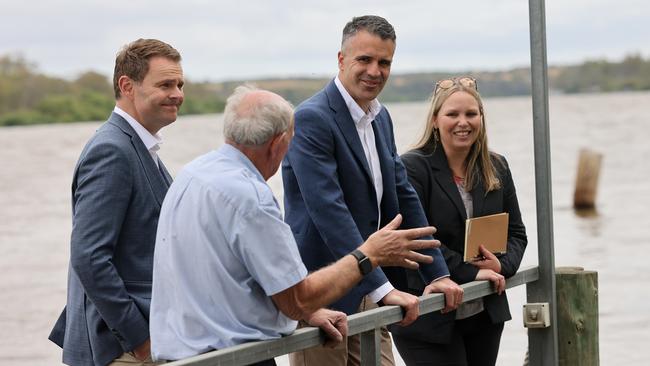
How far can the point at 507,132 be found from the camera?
66875mm

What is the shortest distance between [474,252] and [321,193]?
598 mm

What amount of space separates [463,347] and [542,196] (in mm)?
616

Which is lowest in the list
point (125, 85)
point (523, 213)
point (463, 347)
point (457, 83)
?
point (523, 213)

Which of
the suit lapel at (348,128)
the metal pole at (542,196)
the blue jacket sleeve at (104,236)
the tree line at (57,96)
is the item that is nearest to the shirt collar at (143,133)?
the blue jacket sleeve at (104,236)

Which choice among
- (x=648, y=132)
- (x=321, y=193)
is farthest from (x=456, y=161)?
(x=648, y=132)

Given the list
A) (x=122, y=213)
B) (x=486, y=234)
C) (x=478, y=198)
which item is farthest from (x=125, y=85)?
(x=478, y=198)

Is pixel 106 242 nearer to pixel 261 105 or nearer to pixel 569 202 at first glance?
pixel 261 105

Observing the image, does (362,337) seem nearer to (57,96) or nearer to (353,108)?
(353,108)

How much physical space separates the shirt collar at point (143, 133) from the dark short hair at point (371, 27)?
0.79 metres

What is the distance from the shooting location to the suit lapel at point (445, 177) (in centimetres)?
449

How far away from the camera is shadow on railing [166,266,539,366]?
9.98ft

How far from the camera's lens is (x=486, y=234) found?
421cm

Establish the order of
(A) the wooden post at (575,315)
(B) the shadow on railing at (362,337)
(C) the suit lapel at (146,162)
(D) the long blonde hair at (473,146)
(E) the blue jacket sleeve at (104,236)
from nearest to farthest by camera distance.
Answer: (B) the shadow on railing at (362,337) < (E) the blue jacket sleeve at (104,236) < (C) the suit lapel at (146,162) < (D) the long blonde hair at (473,146) < (A) the wooden post at (575,315)

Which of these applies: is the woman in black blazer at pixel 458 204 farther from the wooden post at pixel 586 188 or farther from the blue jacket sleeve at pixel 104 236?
the wooden post at pixel 586 188
